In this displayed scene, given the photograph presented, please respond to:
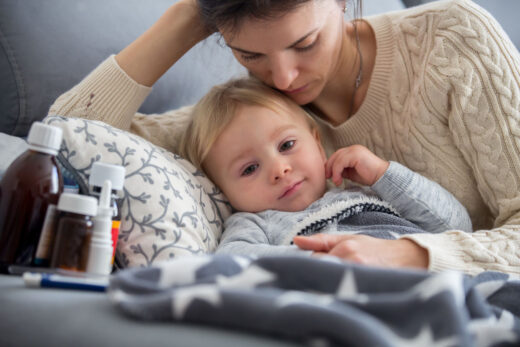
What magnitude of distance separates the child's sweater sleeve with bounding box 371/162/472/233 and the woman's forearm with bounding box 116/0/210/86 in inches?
24.8

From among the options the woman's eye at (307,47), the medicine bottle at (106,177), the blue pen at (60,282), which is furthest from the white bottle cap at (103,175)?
the woman's eye at (307,47)

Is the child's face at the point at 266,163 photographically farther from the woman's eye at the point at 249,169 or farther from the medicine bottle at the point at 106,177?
the medicine bottle at the point at 106,177

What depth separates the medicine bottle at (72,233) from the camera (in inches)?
27.0

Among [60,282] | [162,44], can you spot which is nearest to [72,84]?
[162,44]

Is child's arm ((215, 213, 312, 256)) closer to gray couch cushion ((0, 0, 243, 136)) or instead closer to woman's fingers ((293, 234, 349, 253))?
woman's fingers ((293, 234, 349, 253))

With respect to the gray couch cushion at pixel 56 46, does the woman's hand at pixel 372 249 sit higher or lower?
lower

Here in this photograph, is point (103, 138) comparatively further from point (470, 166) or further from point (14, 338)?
point (470, 166)

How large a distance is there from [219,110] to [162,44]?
0.80ft

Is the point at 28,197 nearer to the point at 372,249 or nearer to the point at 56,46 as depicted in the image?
the point at 372,249

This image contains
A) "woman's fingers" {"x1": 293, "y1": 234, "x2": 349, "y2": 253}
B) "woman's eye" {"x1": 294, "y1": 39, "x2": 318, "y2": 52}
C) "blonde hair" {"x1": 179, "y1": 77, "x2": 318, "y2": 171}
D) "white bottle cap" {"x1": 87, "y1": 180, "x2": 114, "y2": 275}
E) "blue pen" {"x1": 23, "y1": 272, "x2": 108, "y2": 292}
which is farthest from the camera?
"blonde hair" {"x1": 179, "y1": 77, "x2": 318, "y2": 171}

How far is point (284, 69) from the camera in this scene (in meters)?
1.10

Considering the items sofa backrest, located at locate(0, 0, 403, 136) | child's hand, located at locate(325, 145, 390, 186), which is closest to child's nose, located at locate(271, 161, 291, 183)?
child's hand, located at locate(325, 145, 390, 186)

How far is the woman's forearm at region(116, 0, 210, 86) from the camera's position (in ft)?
4.24

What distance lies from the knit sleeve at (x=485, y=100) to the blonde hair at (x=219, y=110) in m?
0.38
